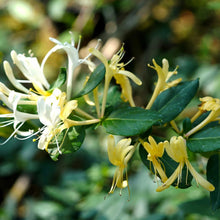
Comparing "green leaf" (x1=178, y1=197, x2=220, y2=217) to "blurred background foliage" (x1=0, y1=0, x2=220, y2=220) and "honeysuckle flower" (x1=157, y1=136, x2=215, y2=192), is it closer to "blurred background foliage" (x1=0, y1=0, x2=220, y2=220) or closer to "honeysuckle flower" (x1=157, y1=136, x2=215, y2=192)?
A: "blurred background foliage" (x1=0, y1=0, x2=220, y2=220)

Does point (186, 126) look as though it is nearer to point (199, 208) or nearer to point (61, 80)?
point (61, 80)

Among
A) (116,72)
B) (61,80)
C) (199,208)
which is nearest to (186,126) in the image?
(116,72)

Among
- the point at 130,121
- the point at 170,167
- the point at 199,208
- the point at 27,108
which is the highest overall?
the point at 27,108

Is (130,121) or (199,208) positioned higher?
(130,121)

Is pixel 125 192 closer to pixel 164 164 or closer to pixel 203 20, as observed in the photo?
pixel 164 164

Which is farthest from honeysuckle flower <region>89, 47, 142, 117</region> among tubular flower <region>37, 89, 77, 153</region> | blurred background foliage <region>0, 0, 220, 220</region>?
blurred background foliage <region>0, 0, 220, 220</region>

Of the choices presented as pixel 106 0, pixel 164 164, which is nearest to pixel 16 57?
pixel 164 164

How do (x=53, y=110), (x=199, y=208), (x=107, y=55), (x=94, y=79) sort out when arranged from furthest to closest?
(x=107, y=55) < (x=199, y=208) < (x=94, y=79) < (x=53, y=110)
